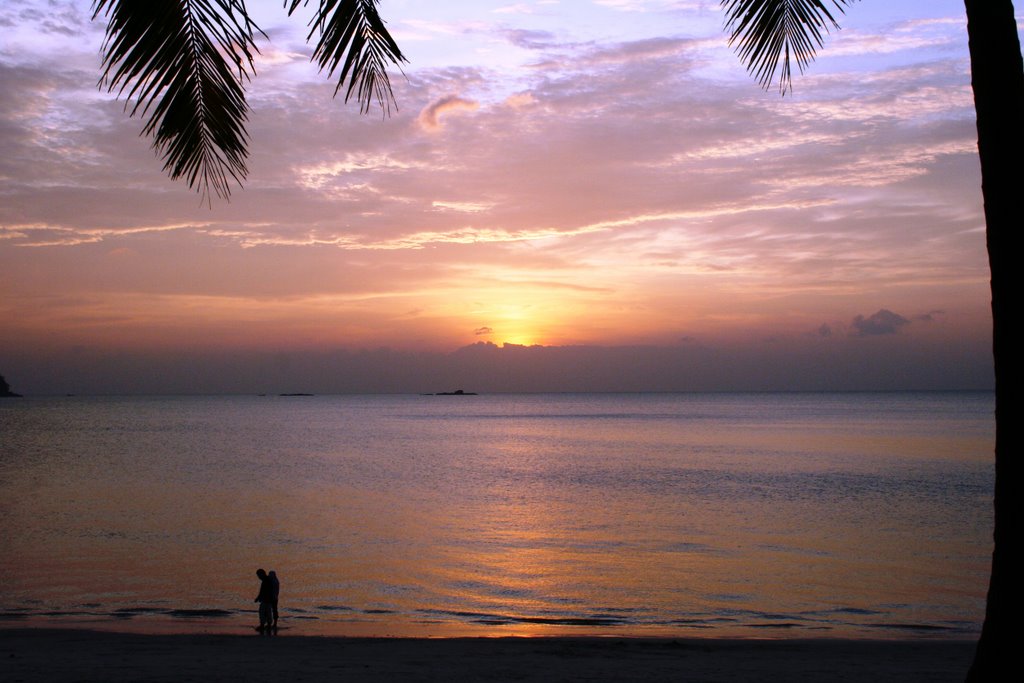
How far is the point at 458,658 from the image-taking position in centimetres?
1165

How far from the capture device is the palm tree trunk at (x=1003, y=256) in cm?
443

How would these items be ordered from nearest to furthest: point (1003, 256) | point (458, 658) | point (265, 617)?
point (1003, 256), point (458, 658), point (265, 617)

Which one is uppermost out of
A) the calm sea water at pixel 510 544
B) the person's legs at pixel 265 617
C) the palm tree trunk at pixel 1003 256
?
the palm tree trunk at pixel 1003 256

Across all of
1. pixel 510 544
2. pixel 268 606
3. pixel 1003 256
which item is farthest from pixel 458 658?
pixel 510 544

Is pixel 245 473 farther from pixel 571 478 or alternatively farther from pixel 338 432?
pixel 338 432

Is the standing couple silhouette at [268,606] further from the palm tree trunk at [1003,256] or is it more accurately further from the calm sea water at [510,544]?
the palm tree trunk at [1003,256]

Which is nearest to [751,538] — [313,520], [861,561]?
[861,561]

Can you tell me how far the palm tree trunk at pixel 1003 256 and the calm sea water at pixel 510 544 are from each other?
11.0m

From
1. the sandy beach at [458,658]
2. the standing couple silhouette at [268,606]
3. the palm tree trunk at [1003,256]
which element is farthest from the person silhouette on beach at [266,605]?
the palm tree trunk at [1003,256]

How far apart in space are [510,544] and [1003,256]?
21.1 meters

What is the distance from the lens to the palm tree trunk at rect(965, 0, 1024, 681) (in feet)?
14.5

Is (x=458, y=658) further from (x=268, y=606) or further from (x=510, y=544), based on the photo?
(x=510, y=544)

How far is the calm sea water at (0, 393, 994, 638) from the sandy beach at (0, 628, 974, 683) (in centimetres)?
172

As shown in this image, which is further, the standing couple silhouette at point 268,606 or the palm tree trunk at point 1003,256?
the standing couple silhouette at point 268,606
